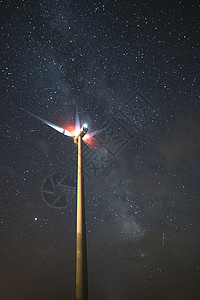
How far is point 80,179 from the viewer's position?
7.94 metres

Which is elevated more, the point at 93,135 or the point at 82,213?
the point at 93,135

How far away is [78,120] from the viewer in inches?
604

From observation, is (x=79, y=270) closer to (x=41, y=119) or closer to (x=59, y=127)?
(x=59, y=127)

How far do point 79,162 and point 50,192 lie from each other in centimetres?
1325

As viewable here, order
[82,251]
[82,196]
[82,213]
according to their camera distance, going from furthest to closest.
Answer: [82,196] < [82,213] < [82,251]

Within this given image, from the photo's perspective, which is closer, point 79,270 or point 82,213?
point 79,270

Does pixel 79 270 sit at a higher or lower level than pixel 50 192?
lower

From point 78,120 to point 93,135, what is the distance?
1701 millimetres

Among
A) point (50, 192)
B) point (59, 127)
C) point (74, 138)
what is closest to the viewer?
point (74, 138)

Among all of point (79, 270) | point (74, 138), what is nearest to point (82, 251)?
point (79, 270)

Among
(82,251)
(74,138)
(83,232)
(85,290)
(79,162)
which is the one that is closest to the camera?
(85,290)

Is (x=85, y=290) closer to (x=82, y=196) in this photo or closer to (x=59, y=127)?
(x=82, y=196)

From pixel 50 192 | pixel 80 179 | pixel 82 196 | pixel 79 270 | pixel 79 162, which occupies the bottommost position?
pixel 79 270

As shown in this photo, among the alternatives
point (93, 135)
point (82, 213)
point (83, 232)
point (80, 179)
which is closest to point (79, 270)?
point (83, 232)
